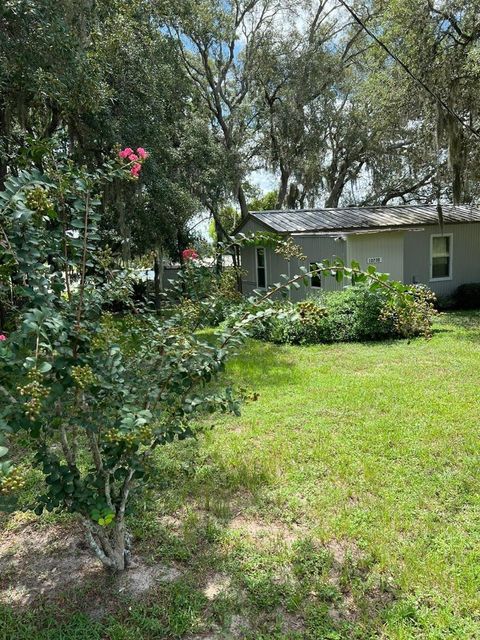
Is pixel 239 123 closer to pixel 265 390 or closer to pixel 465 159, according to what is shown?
pixel 465 159

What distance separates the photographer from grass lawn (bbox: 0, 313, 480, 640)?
2023mm

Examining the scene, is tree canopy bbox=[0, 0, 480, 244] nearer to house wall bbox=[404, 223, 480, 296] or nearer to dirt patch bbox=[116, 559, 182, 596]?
house wall bbox=[404, 223, 480, 296]

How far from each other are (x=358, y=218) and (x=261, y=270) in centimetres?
298

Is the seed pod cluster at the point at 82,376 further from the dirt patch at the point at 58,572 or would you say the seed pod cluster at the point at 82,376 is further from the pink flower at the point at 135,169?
the dirt patch at the point at 58,572

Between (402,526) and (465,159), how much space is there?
8998mm

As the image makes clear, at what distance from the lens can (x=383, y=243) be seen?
1124 cm

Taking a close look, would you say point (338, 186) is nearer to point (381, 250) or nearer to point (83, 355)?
point (381, 250)

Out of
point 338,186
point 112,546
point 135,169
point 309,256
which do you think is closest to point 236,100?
point 338,186

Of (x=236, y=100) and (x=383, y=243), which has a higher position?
(x=236, y=100)

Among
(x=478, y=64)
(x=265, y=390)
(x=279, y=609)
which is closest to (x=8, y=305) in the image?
(x=279, y=609)

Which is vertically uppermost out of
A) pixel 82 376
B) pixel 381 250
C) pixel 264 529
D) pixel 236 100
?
pixel 236 100

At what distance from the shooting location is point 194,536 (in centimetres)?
268

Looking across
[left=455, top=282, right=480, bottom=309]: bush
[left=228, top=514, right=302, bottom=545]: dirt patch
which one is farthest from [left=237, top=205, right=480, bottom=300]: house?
[left=228, top=514, right=302, bottom=545]: dirt patch

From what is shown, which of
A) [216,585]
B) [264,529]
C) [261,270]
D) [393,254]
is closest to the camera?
[216,585]
